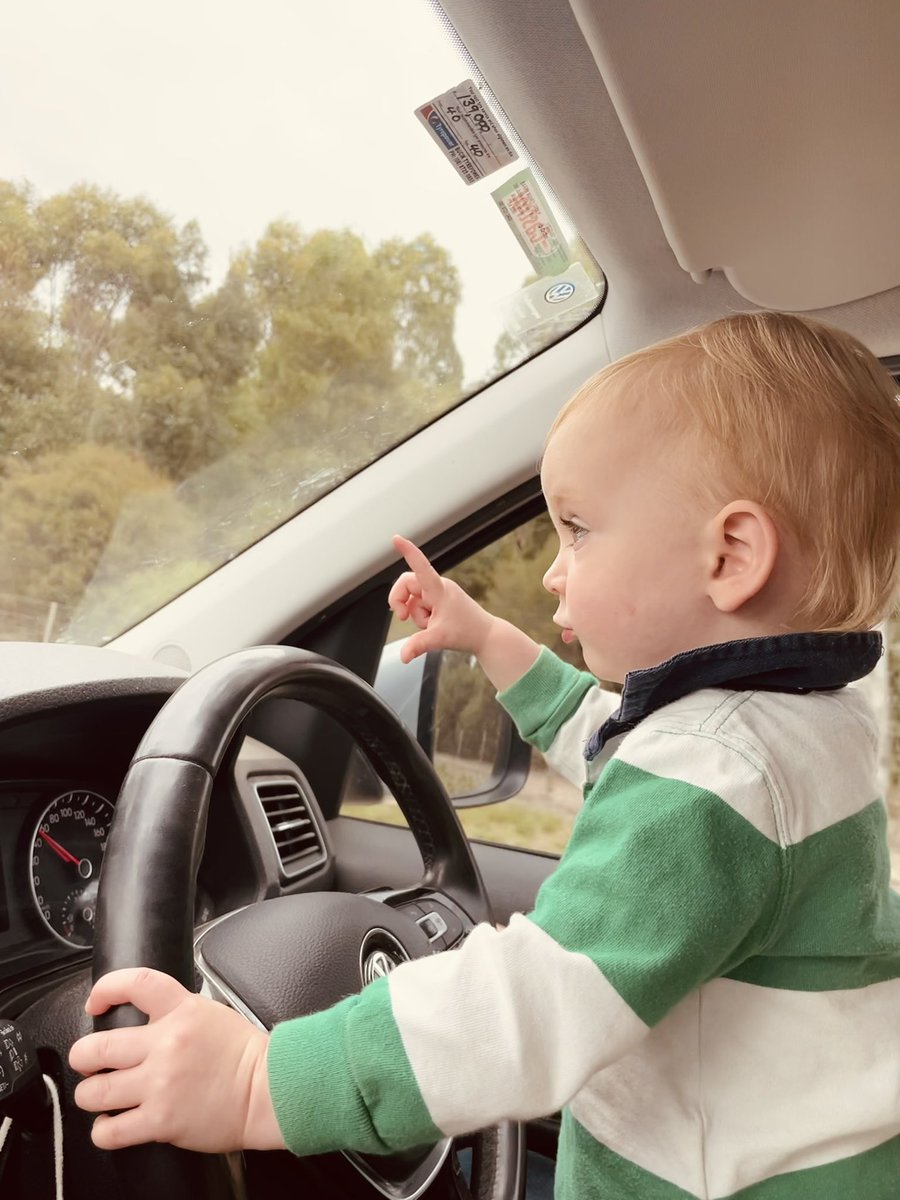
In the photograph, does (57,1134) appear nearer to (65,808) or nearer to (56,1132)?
(56,1132)

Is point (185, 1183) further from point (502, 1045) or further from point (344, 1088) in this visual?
point (502, 1045)

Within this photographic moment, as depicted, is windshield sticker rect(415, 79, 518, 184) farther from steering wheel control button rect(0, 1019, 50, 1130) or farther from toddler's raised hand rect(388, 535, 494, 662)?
steering wheel control button rect(0, 1019, 50, 1130)

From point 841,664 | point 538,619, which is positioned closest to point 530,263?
point 538,619

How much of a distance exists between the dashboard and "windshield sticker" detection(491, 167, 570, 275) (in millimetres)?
874

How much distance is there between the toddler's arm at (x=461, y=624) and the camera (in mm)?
1330

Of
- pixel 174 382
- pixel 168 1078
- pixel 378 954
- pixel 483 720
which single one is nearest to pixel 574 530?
pixel 378 954

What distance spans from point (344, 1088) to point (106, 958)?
177 millimetres

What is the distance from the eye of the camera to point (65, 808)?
3.89 feet

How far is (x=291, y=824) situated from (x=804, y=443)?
3.24ft

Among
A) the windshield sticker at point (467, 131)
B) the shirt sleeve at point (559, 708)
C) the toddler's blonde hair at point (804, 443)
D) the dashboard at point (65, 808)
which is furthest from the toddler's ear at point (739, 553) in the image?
the windshield sticker at point (467, 131)

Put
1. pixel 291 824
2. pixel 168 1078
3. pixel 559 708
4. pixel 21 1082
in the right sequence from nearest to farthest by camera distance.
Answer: pixel 168 1078
pixel 21 1082
pixel 559 708
pixel 291 824

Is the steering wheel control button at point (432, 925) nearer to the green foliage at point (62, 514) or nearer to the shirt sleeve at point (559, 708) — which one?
the shirt sleeve at point (559, 708)

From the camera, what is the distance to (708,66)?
105cm

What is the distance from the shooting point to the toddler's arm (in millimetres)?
1330
